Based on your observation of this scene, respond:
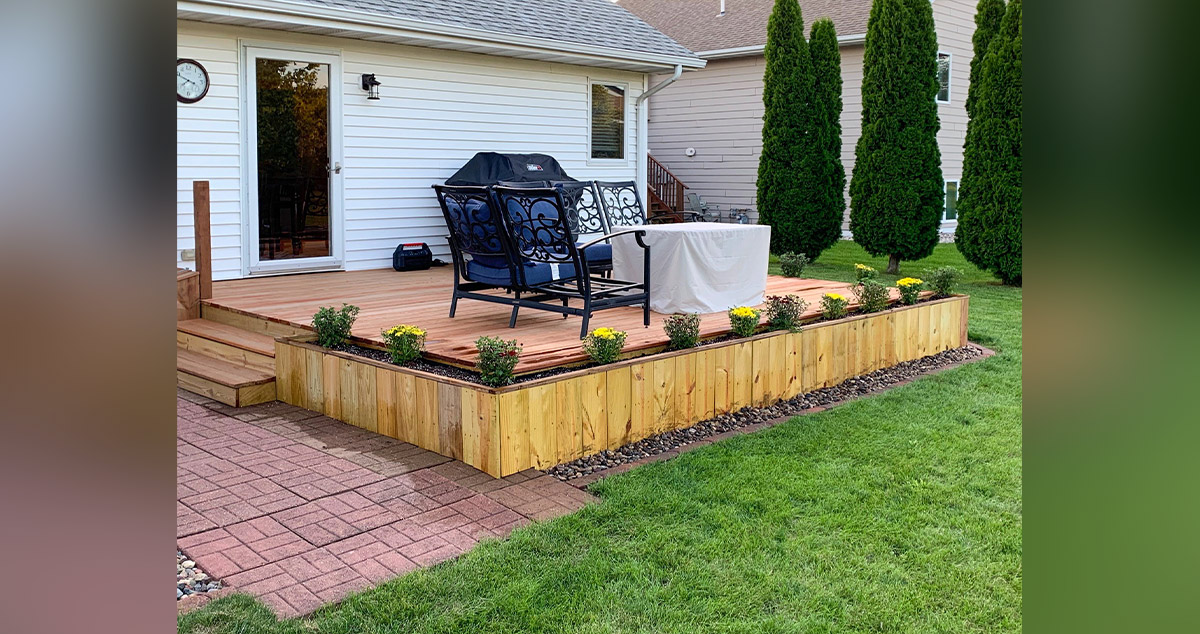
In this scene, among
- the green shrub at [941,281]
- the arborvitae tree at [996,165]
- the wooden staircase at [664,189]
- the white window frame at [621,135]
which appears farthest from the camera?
the wooden staircase at [664,189]

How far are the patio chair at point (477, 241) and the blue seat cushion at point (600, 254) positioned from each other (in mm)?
1300

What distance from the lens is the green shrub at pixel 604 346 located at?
4621 mm

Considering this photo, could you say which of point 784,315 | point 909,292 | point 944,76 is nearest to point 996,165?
point 909,292

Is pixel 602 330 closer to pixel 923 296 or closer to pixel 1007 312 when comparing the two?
pixel 923 296

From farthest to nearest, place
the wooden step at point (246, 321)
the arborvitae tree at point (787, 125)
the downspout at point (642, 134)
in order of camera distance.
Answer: the downspout at point (642, 134) < the arborvitae tree at point (787, 125) < the wooden step at point (246, 321)

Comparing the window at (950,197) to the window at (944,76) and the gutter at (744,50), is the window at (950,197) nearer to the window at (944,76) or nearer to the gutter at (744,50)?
the window at (944,76)

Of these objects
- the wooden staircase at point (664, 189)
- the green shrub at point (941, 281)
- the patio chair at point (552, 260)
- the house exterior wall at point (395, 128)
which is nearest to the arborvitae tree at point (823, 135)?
the house exterior wall at point (395, 128)

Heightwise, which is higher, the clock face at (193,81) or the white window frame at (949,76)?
the white window frame at (949,76)

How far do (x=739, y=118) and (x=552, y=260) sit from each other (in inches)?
460

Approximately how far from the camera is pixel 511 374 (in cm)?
423

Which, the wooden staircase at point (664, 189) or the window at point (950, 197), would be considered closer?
the wooden staircase at point (664, 189)

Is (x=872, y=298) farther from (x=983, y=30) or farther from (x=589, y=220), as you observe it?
(x=983, y=30)
